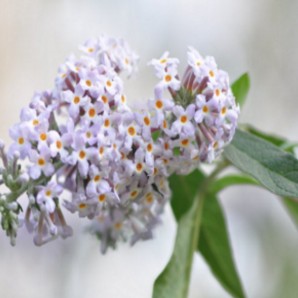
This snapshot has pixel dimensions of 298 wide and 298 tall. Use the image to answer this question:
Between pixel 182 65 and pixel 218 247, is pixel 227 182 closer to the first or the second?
pixel 218 247

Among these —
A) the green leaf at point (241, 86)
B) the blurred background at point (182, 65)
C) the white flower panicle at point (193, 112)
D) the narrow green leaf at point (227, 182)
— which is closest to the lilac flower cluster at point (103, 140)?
the white flower panicle at point (193, 112)

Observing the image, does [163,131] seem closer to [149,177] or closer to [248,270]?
[149,177]

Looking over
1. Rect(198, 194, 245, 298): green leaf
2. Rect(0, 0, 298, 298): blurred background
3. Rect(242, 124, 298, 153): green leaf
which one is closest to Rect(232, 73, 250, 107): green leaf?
Rect(242, 124, 298, 153): green leaf

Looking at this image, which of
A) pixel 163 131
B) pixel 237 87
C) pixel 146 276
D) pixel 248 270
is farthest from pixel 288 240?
pixel 163 131

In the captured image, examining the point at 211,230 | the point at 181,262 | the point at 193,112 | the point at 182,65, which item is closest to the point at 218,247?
the point at 211,230

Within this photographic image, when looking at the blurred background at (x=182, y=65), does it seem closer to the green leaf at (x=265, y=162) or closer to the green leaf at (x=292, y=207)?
the green leaf at (x=292, y=207)

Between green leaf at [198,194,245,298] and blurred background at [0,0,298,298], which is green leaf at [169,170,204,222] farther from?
blurred background at [0,0,298,298]
